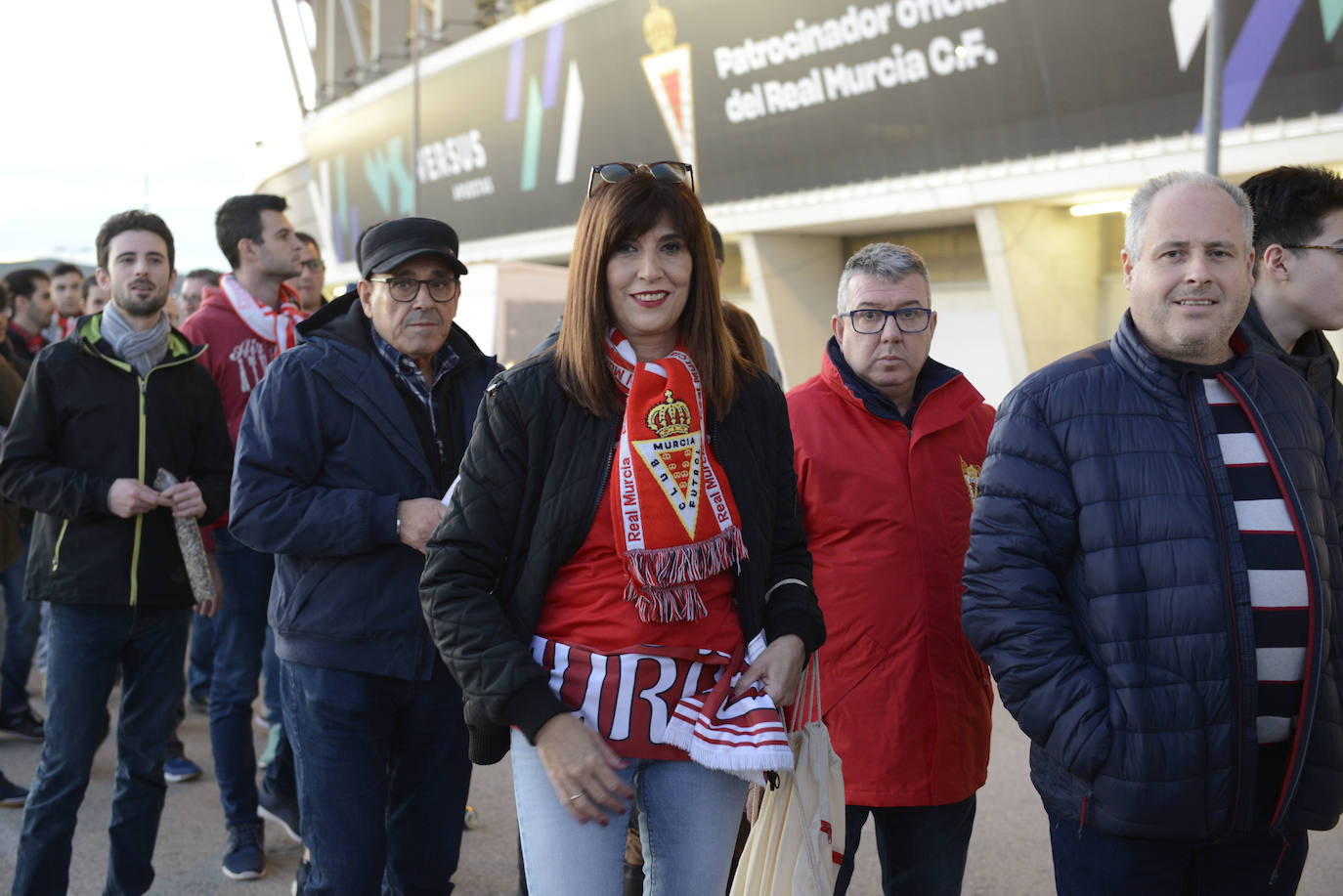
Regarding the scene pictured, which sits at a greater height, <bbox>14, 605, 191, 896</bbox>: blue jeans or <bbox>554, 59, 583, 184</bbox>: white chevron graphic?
<bbox>554, 59, 583, 184</bbox>: white chevron graphic

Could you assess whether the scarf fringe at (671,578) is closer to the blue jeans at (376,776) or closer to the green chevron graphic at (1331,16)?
the blue jeans at (376,776)

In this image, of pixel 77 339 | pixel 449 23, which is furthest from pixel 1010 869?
pixel 449 23

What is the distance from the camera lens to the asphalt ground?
167 inches

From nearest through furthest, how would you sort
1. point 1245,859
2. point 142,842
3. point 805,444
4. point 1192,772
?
point 1192,772 < point 1245,859 < point 805,444 < point 142,842

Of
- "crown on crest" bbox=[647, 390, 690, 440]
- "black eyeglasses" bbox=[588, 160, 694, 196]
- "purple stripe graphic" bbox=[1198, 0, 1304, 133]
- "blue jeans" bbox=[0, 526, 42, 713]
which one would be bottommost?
"blue jeans" bbox=[0, 526, 42, 713]

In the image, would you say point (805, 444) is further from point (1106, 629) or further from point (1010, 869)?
point (1010, 869)

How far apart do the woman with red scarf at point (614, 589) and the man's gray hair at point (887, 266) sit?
3.49ft

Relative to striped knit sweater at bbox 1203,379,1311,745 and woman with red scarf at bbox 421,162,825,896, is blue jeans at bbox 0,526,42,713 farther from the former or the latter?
striped knit sweater at bbox 1203,379,1311,745

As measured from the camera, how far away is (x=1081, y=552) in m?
2.31

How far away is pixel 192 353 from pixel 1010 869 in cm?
346

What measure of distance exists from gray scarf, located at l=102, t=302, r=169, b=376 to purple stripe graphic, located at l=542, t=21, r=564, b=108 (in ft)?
67.9

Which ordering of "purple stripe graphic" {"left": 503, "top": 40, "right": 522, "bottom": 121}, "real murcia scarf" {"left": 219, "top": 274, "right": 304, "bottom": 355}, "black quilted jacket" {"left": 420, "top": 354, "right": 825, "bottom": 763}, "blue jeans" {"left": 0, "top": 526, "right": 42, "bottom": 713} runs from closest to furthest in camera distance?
1. "black quilted jacket" {"left": 420, "top": 354, "right": 825, "bottom": 763}
2. "real murcia scarf" {"left": 219, "top": 274, "right": 304, "bottom": 355}
3. "blue jeans" {"left": 0, "top": 526, "right": 42, "bottom": 713}
4. "purple stripe graphic" {"left": 503, "top": 40, "right": 522, "bottom": 121}

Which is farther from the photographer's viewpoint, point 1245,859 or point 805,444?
point 805,444

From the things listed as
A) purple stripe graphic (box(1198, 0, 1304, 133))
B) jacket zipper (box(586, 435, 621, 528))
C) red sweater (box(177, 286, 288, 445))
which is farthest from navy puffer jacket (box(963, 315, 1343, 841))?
purple stripe graphic (box(1198, 0, 1304, 133))
